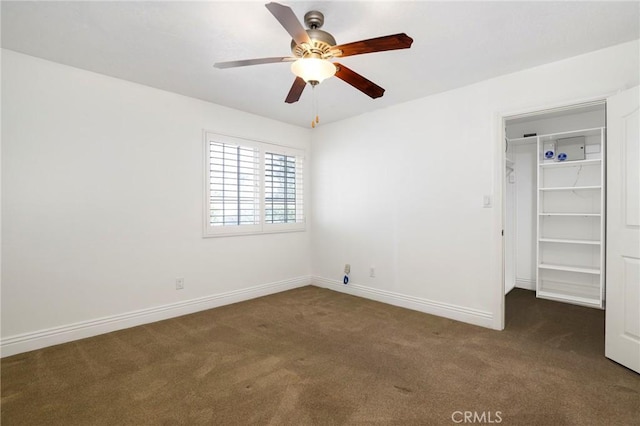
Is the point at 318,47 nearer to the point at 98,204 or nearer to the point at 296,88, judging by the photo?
the point at 296,88

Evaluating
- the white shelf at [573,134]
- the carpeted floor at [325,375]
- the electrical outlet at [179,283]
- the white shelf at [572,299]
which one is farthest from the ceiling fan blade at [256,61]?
the white shelf at [572,299]

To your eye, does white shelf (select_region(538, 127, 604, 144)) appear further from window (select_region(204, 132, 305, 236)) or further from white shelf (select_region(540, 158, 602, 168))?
window (select_region(204, 132, 305, 236))

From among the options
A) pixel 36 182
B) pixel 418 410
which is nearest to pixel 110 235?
pixel 36 182

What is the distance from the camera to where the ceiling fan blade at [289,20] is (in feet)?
4.78

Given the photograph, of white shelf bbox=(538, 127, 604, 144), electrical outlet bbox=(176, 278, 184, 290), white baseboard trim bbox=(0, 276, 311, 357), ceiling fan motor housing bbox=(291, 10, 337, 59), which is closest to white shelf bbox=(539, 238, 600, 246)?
white shelf bbox=(538, 127, 604, 144)

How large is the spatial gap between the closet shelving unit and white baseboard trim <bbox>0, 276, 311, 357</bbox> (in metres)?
3.93

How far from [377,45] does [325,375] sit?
2.21 meters

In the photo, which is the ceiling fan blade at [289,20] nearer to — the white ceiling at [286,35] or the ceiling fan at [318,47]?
the ceiling fan at [318,47]

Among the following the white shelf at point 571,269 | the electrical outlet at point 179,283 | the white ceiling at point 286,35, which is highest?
the white ceiling at point 286,35

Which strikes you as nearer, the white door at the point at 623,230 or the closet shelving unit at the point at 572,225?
the white door at the point at 623,230

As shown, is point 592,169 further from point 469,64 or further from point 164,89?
point 164,89

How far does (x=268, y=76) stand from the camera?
300cm

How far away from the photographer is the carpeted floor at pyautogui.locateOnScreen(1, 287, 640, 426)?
1803 mm

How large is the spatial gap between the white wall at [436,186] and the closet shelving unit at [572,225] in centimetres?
159
